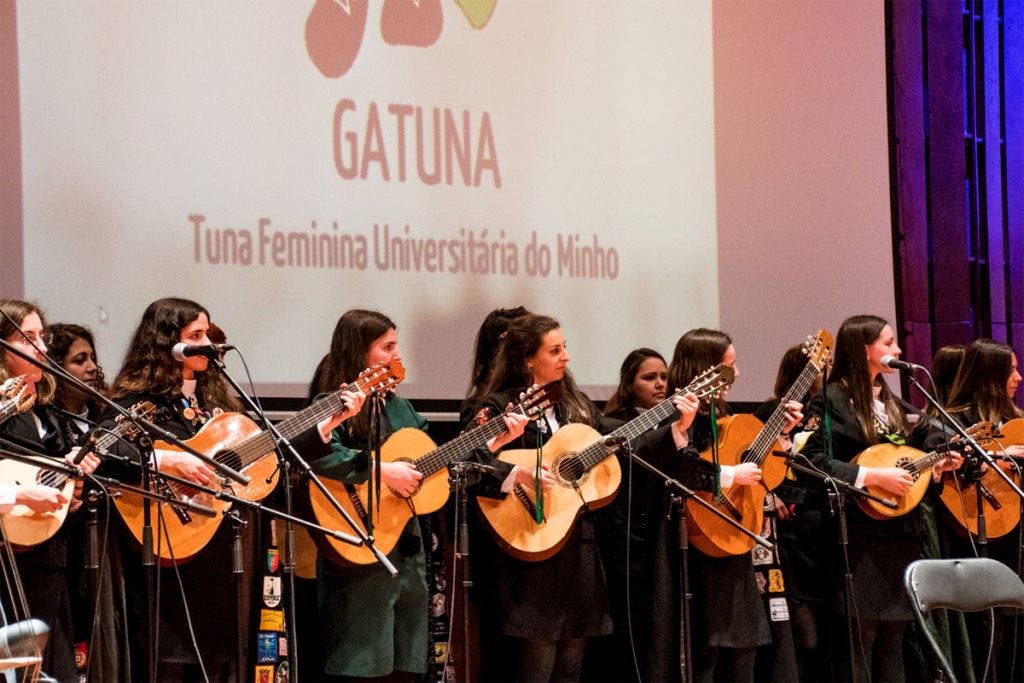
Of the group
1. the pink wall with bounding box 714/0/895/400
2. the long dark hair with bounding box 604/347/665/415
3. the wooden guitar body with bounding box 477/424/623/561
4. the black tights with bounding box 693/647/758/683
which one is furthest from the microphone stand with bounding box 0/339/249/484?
the pink wall with bounding box 714/0/895/400

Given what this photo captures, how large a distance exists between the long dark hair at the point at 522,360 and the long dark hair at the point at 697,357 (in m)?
0.52

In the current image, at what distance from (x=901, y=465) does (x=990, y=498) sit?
595 millimetres

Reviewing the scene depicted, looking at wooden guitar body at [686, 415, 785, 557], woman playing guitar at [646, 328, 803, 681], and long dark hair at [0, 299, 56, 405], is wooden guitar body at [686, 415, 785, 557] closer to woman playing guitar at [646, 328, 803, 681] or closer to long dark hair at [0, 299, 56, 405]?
woman playing guitar at [646, 328, 803, 681]

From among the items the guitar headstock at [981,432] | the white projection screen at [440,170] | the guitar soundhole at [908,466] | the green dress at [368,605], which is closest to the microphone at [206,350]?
the green dress at [368,605]

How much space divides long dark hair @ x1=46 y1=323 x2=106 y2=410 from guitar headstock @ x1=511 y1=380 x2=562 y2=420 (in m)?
A: 1.67

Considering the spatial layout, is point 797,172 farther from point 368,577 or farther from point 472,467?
point 368,577

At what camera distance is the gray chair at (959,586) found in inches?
143

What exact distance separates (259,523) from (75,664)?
0.91 meters

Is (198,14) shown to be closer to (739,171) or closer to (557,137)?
(557,137)

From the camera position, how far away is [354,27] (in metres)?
5.71

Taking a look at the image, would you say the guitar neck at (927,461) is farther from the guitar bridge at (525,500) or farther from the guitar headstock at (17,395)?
the guitar headstock at (17,395)

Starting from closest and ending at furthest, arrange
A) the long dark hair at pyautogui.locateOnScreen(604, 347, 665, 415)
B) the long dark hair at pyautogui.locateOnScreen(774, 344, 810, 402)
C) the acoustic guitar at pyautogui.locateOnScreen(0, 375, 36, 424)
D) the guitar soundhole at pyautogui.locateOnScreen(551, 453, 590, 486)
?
the acoustic guitar at pyautogui.locateOnScreen(0, 375, 36, 424) → the guitar soundhole at pyautogui.locateOnScreen(551, 453, 590, 486) → the long dark hair at pyautogui.locateOnScreen(604, 347, 665, 415) → the long dark hair at pyautogui.locateOnScreen(774, 344, 810, 402)

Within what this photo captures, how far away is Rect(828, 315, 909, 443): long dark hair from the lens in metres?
5.55

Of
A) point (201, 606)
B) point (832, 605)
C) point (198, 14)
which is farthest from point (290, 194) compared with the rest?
point (832, 605)
